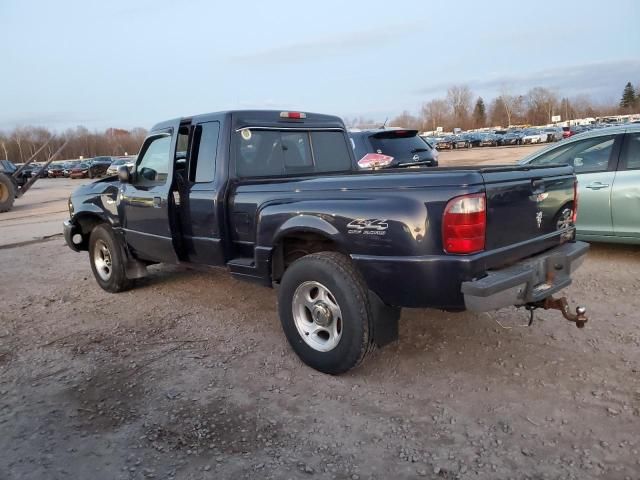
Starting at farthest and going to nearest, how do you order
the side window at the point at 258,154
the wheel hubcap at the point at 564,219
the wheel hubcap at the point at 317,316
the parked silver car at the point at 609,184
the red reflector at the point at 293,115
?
the parked silver car at the point at 609,184
the red reflector at the point at 293,115
the side window at the point at 258,154
the wheel hubcap at the point at 564,219
the wheel hubcap at the point at 317,316

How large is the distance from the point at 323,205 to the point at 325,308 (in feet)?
2.43

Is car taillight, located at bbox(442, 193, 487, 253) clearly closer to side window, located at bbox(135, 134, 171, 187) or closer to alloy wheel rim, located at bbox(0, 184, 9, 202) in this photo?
side window, located at bbox(135, 134, 171, 187)

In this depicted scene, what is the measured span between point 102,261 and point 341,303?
13.2ft

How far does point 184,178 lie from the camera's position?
493 cm

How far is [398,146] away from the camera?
9.22 m

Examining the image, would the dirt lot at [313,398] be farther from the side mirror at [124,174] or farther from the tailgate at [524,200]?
the side mirror at [124,174]

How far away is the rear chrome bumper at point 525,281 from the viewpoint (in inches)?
121

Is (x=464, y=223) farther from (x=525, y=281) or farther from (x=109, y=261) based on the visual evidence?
(x=109, y=261)

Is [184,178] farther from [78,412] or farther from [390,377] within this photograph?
[390,377]

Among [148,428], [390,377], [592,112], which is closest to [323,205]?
[390,377]

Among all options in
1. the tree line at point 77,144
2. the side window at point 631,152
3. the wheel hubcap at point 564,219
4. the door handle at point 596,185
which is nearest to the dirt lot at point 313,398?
the wheel hubcap at point 564,219

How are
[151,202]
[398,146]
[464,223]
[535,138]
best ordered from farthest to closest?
[535,138]
[398,146]
[151,202]
[464,223]

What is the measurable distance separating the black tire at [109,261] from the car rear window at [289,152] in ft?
7.52

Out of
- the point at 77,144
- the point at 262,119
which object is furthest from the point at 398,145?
the point at 77,144
